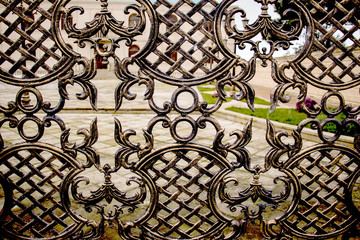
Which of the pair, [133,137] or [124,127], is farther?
[124,127]

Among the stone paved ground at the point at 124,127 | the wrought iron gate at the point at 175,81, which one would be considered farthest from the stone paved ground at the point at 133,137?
the wrought iron gate at the point at 175,81

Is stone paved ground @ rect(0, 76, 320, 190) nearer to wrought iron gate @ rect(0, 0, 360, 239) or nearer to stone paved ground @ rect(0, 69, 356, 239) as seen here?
stone paved ground @ rect(0, 69, 356, 239)

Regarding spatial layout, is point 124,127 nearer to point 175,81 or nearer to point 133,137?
point 133,137

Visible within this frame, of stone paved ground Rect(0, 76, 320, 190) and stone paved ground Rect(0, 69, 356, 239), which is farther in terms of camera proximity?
stone paved ground Rect(0, 76, 320, 190)

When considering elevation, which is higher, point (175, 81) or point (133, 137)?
point (175, 81)

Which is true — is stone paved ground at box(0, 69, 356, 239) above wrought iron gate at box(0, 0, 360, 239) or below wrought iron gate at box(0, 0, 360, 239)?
below

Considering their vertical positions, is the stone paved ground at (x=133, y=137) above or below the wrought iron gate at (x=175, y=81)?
below

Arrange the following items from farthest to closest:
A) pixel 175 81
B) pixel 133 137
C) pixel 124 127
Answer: pixel 124 127 < pixel 133 137 < pixel 175 81

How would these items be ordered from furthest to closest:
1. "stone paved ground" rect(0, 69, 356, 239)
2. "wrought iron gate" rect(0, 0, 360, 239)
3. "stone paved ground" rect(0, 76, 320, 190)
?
1. "stone paved ground" rect(0, 76, 320, 190)
2. "stone paved ground" rect(0, 69, 356, 239)
3. "wrought iron gate" rect(0, 0, 360, 239)

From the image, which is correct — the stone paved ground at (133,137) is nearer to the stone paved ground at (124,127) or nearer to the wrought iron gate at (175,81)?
the stone paved ground at (124,127)

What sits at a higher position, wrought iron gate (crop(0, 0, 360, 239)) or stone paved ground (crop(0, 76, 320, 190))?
wrought iron gate (crop(0, 0, 360, 239))

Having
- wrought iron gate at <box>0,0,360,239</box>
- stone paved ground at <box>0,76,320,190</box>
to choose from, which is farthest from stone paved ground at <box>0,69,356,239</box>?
wrought iron gate at <box>0,0,360,239</box>

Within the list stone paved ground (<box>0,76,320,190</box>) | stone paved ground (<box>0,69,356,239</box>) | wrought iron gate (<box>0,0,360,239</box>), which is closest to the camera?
wrought iron gate (<box>0,0,360,239</box>)

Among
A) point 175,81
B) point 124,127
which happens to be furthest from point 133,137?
point 175,81
